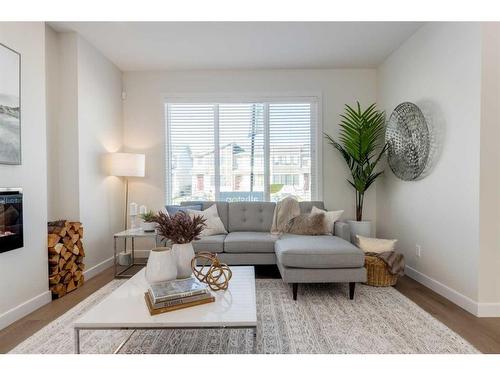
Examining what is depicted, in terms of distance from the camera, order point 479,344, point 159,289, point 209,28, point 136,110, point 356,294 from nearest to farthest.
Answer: point 159,289 < point 479,344 < point 356,294 < point 209,28 < point 136,110

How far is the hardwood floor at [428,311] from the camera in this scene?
1875 mm

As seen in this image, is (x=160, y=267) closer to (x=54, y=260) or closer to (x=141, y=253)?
(x=54, y=260)

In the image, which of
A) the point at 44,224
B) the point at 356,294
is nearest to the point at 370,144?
the point at 356,294

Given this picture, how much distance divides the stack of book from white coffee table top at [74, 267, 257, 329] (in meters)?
0.03

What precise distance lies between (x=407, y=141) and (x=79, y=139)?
11.5 ft

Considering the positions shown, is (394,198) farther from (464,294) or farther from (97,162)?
(97,162)

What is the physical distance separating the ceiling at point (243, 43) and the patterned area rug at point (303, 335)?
105 inches

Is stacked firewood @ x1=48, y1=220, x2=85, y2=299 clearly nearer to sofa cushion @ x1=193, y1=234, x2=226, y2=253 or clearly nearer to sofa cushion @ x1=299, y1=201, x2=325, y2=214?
sofa cushion @ x1=193, y1=234, x2=226, y2=253

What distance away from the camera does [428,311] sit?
233 centimetres

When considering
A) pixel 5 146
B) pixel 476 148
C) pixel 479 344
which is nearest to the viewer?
pixel 479 344

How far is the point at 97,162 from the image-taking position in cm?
349

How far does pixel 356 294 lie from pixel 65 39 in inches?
154

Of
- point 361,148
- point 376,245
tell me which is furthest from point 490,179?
point 361,148

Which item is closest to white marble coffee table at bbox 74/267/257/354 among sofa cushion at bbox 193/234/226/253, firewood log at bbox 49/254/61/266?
firewood log at bbox 49/254/61/266
